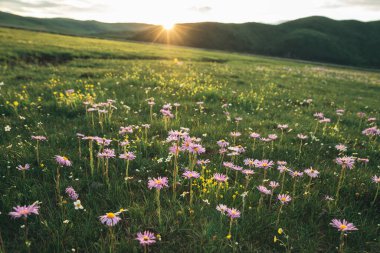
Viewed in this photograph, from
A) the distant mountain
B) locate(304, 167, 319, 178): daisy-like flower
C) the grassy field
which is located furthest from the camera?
the distant mountain

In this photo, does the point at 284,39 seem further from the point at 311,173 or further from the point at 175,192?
the point at 175,192

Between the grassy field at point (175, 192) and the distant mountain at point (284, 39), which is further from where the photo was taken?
the distant mountain at point (284, 39)

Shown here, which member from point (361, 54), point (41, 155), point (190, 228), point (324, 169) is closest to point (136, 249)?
point (190, 228)

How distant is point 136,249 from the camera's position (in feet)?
9.60

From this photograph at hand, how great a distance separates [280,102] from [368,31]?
21776cm

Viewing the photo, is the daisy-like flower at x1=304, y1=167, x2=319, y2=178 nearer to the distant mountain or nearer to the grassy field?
the grassy field

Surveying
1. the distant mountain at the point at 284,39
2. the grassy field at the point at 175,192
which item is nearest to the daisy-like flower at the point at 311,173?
the grassy field at the point at 175,192

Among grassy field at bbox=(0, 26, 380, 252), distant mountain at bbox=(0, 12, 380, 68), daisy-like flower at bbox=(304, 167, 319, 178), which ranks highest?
distant mountain at bbox=(0, 12, 380, 68)

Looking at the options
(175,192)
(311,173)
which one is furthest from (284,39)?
(175,192)

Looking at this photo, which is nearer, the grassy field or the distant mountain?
the grassy field

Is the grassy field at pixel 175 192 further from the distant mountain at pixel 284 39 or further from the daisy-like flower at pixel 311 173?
the distant mountain at pixel 284 39

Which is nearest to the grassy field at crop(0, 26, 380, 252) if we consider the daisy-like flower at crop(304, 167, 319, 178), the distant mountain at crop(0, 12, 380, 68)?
the daisy-like flower at crop(304, 167, 319, 178)

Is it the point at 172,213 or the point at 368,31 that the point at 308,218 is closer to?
the point at 172,213

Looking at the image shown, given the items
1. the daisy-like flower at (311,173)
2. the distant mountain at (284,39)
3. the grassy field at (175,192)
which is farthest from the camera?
the distant mountain at (284,39)
